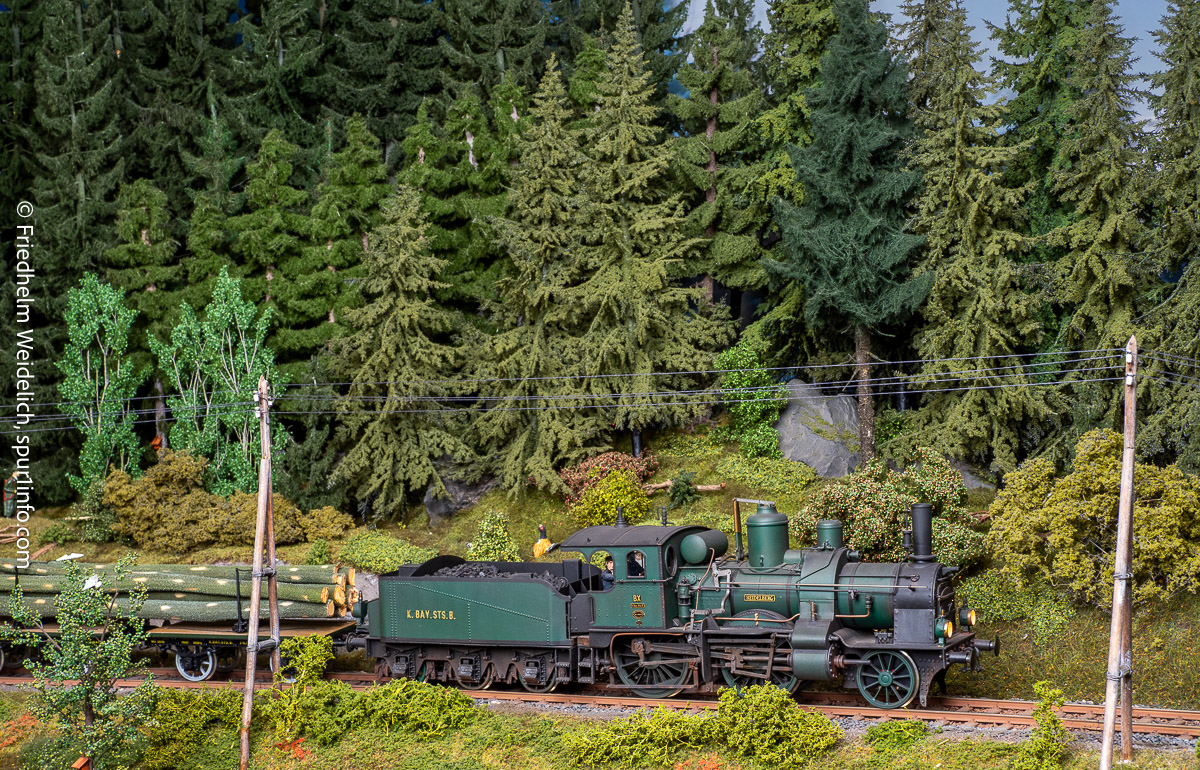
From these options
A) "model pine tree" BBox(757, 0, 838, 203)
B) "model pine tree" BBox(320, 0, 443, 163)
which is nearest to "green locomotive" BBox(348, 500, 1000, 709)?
"model pine tree" BBox(757, 0, 838, 203)

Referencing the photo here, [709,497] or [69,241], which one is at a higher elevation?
[69,241]

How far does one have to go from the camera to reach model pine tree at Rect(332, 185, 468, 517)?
29281 millimetres

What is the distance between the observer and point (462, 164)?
32.9 metres

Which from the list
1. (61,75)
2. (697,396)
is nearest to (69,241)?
(61,75)

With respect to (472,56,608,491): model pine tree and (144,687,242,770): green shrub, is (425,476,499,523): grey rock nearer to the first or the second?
(472,56,608,491): model pine tree

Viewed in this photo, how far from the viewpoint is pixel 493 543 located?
1052 inches

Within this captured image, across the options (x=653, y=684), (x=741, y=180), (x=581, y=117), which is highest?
(x=581, y=117)

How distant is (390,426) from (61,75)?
16.4 m

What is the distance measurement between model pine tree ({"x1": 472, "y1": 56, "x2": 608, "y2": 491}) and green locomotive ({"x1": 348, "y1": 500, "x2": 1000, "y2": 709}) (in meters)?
7.82

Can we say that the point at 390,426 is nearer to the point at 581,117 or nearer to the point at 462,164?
the point at 462,164

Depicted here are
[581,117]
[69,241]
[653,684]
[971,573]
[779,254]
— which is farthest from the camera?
[581,117]

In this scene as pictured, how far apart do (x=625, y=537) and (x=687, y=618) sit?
193 centimetres

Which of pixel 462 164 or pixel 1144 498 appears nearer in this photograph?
pixel 1144 498

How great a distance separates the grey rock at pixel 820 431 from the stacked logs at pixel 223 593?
13.0 metres
